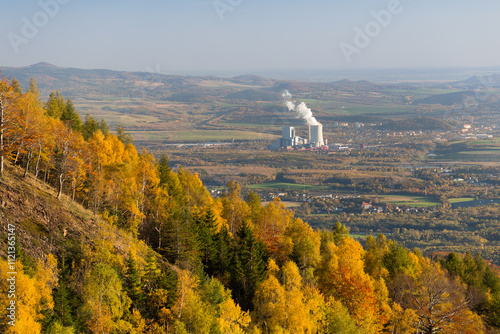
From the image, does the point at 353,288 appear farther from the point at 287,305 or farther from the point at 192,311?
the point at 192,311

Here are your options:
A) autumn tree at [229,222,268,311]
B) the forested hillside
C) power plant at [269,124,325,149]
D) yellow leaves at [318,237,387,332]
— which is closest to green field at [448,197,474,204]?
the forested hillside

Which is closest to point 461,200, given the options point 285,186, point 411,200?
point 411,200

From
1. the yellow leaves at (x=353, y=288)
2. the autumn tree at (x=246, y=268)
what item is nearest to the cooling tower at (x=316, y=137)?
the yellow leaves at (x=353, y=288)

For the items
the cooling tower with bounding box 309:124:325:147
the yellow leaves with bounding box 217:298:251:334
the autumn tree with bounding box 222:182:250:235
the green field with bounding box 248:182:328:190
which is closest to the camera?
the yellow leaves with bounding box 217:298:251:334

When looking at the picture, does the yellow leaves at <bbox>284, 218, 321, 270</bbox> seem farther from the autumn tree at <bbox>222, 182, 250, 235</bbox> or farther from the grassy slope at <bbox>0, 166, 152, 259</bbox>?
the grassy slope at <bbox>0, 166, 152, 259</bbox>

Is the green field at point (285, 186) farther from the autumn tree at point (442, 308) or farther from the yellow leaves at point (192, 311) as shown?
the yellow leaves at point (192, 311)

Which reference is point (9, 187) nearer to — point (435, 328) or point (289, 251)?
point (289, 251)

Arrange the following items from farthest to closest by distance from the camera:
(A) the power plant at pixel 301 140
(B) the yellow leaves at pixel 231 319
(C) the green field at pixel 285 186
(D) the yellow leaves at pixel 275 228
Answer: (A) the power plant at pixel 301 140
(C) the green field at pixel 285 186
(D) the yellow leaves at pixel 275 228
(B) the yellow leaves at pixel 231 319
